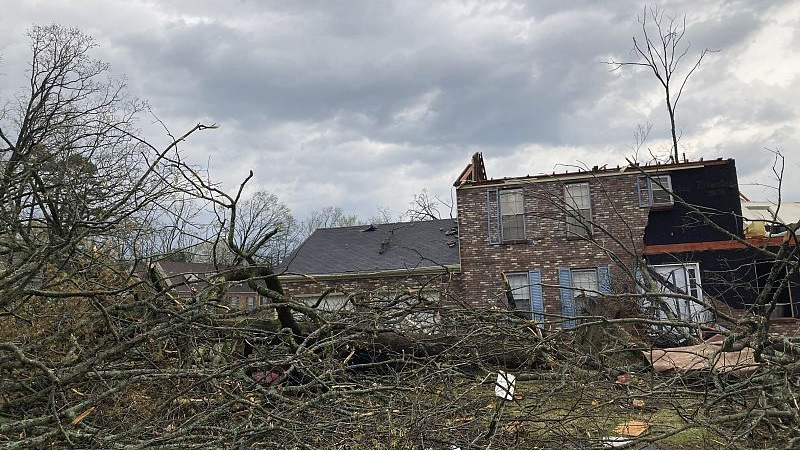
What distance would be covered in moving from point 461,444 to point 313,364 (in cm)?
118

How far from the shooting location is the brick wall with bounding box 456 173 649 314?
14.9m

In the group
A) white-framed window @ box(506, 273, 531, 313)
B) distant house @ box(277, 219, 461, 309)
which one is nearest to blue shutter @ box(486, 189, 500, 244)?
white-framed window @ box(506, 273, 531, 313)

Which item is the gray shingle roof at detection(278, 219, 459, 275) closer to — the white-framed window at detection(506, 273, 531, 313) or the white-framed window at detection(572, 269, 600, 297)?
the white-framed window at detection(506, 273, 531, 313)

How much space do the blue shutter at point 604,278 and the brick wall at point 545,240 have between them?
19cm

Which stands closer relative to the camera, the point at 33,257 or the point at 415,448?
the point at 33,257

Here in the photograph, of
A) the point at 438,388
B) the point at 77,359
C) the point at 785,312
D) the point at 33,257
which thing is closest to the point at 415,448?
the point at 438,388

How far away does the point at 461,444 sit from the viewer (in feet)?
11.9

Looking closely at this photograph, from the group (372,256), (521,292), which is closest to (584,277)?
(521,292)

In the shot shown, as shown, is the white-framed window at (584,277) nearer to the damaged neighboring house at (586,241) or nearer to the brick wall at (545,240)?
the damaged neighboring house at (586,241)

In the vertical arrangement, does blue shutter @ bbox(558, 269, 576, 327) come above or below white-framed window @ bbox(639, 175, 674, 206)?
below

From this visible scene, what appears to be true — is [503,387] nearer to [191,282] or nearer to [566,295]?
[191,282]

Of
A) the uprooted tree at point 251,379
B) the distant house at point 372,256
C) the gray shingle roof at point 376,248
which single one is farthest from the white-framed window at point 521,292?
the uprooted tree at point 251,379

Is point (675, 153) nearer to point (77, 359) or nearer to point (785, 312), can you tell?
point (785, 312)

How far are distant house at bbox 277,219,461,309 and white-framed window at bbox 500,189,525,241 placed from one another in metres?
1.67
